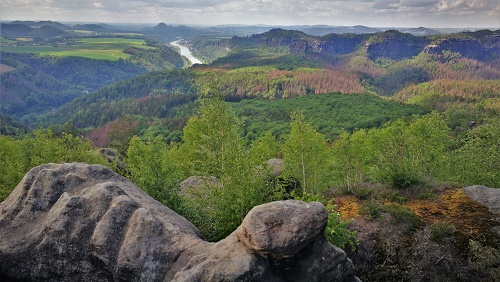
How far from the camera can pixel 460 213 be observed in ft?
116

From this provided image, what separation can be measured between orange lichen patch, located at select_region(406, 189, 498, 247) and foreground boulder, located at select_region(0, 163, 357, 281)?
1667 centimetres

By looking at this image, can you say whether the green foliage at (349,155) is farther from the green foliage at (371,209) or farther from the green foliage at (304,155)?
the green foliage at (371,209)

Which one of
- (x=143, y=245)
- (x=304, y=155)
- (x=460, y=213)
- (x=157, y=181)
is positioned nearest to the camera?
(x=143, y=245)

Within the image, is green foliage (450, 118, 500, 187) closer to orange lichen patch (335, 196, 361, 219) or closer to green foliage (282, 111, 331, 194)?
orange lichen patch (335, 196, 361, 219)

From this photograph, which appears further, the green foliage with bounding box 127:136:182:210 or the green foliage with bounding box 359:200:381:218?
the green foliage with bounding box 359:200:381:218

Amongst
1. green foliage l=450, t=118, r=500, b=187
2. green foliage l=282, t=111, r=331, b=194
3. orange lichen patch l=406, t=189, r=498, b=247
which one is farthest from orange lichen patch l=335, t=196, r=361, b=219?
green foliage l=450, t=118, r=500, b=187

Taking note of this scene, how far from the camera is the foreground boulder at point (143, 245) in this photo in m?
19.4

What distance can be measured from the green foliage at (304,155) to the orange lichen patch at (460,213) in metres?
13.3

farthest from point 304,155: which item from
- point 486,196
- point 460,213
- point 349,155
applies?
point 486,196

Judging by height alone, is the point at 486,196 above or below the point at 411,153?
below

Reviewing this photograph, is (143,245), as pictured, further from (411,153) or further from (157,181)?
(411,153)

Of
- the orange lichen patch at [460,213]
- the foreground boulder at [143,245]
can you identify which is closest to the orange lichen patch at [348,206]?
the orange lichen patch at [460,213]

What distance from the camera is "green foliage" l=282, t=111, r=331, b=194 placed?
44.5 metres

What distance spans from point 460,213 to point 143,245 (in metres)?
31.9
